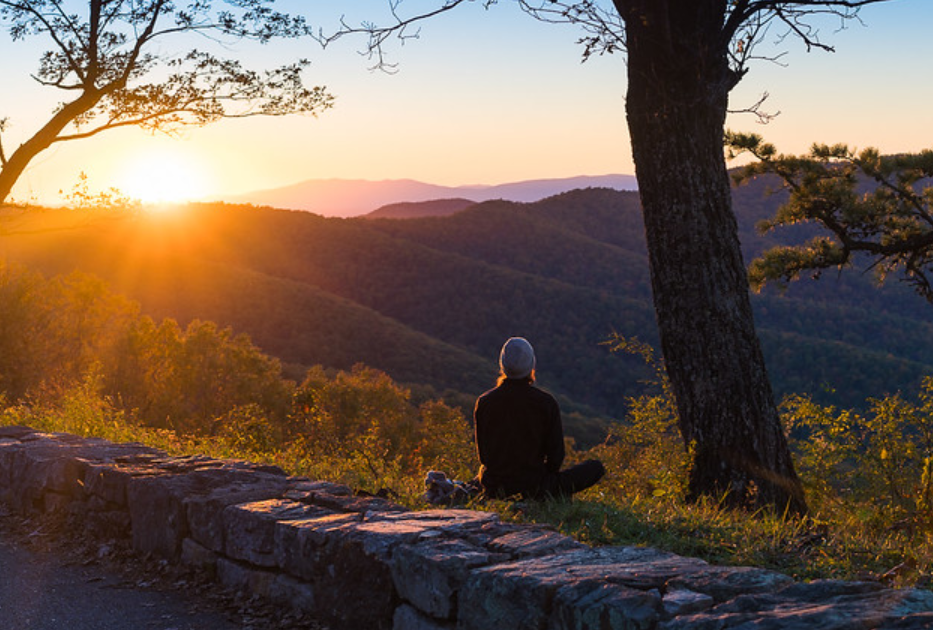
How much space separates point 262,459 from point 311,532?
321cm

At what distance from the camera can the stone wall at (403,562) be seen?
285cm

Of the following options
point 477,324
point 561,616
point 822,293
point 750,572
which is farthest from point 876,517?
point 822,293

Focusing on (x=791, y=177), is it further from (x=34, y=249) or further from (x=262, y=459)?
(x=34, y=249)

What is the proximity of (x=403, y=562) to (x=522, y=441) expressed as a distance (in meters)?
1.72

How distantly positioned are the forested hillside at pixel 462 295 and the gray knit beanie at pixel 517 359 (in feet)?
112

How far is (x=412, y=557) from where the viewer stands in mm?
3666

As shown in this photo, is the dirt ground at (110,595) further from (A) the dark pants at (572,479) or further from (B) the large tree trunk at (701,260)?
(B) the large tree trunk at (701,260)

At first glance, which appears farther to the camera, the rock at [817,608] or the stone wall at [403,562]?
the stone wall at [403,562]

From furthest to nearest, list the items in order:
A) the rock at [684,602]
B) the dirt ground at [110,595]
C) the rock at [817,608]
Answer: the dirt ground at [110,595]
the rock at [684,602]
the rock at [817,608]

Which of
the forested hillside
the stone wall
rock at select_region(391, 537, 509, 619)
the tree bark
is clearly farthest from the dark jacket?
the forested hillside

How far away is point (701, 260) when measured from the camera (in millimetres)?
6359

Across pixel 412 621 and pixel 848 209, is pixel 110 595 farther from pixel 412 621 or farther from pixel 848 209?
pixel 848 209

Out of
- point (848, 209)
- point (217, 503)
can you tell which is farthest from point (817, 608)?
point (848, 209)

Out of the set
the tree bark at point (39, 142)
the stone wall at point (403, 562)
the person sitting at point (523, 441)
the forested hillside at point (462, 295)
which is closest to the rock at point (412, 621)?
the stone wall at point (403, 562)
